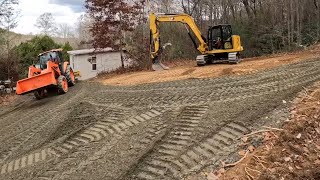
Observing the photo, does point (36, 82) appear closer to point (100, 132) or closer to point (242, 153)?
point (100, 132)

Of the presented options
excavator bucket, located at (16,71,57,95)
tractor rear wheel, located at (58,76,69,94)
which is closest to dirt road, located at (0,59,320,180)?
excavator bucket, located at (16,71,57,95)

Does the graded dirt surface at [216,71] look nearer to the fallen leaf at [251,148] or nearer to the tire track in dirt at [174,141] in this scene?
the tire track in dirt at [174,141]

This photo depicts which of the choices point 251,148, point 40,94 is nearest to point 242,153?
point 251,148

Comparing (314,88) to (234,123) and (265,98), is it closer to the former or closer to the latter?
(265,98)

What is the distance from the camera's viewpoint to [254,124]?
611cm

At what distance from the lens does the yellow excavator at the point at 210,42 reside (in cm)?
1630

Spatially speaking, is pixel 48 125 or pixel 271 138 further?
pixel 48 125

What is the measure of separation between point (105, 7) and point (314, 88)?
15.6 metres

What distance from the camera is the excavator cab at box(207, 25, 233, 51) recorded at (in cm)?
1673

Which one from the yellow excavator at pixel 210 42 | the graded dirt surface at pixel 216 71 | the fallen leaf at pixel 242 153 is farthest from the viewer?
the yellow excavator at pixel 210 42

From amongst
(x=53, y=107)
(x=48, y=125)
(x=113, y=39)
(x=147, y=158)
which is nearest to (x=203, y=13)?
(x=113, y=39)

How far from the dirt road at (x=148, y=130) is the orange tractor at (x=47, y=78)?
2106 millimetres

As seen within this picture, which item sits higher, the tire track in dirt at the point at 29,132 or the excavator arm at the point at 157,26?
the excavator arm at the point at 157,26


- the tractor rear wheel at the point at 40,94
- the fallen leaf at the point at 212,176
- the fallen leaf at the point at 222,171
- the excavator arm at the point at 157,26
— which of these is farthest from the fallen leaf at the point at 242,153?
the excavator arm at the point at 157,26
